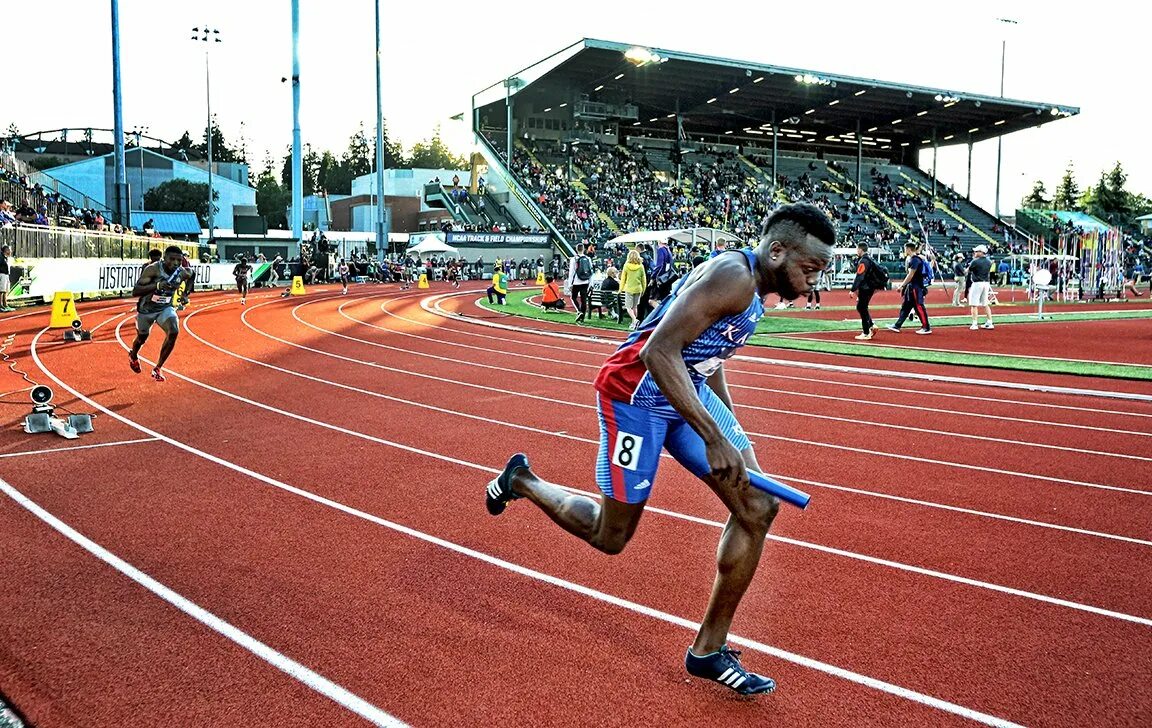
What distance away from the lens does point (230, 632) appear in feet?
12.8

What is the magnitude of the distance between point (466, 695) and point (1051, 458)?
606 cm

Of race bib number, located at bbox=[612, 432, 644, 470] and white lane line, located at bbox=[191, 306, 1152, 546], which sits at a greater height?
race bib number, located at bbox=[612, 432, 644, 470]

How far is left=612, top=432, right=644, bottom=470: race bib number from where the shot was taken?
3.33m

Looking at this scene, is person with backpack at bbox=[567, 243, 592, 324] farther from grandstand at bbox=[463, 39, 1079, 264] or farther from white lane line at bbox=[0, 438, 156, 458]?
grandstand at bbox=[463, 39, 1079, 264]

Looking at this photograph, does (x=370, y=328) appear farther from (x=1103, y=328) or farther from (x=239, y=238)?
(x=239, y=238)

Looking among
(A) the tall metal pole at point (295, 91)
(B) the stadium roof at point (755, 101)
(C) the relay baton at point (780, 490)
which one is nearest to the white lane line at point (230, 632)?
(C) the relay baton at point (780, 490)

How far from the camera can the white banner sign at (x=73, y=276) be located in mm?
22422

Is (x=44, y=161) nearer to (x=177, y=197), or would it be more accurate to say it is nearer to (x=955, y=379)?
(x=177, y=197)

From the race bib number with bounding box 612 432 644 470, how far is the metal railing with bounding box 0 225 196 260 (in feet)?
71.3

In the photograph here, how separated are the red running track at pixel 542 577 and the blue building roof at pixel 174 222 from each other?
59.1 metres

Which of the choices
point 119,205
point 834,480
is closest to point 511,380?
point 834,480

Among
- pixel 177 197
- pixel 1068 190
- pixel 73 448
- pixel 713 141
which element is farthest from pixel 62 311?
pixel 1068 190

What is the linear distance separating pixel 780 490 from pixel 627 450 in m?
0.61

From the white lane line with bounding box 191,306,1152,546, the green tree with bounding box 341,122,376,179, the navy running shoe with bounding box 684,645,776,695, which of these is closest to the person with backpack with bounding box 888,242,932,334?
the white lane line with bounding box 191,306,1152,546
